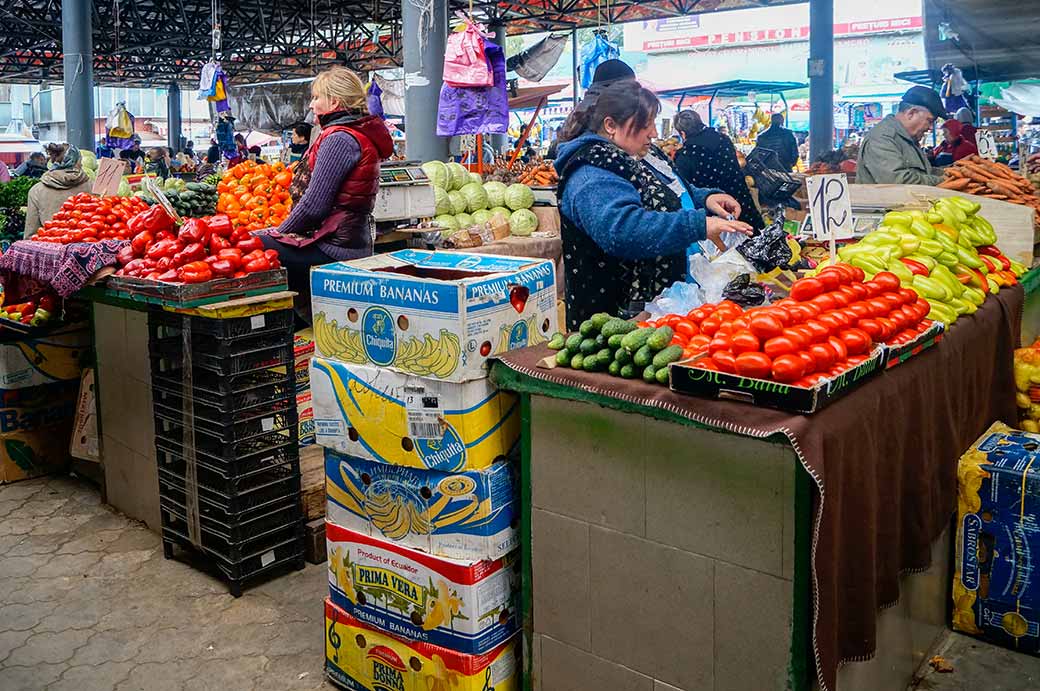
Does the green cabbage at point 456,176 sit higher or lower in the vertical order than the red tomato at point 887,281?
higher

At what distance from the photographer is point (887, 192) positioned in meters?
4.67

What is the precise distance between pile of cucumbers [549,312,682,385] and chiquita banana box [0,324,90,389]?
11.6 ft

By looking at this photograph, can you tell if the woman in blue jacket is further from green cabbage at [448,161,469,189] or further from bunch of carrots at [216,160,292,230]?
green cabbage at [448,161,469,189]

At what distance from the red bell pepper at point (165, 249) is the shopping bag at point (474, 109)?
3812 millimetres

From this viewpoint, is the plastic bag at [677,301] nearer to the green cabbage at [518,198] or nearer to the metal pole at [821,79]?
the green cabbage at [518,198]

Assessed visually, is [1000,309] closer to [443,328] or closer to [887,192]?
[887,192]

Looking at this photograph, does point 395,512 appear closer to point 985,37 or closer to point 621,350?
point 621,350

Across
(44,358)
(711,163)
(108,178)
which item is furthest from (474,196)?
(44,358)

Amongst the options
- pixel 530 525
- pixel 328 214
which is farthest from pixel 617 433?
pixel 328 214

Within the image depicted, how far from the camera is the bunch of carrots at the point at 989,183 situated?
16.4 ft

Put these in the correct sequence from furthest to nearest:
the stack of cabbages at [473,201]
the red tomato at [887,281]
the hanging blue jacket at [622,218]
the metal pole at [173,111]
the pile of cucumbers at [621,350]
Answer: the metal pole at [173,111] → the stack of cabbages at [473,201] → the hanging blue jacket at [622,218] → the red tomato at [887,281] → the pile of cucumbers at [621,350]

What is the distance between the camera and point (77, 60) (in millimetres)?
13688

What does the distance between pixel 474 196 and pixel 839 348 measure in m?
5.76

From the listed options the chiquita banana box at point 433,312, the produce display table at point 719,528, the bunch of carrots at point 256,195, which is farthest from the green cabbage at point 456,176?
the produce display table at point 719,528
